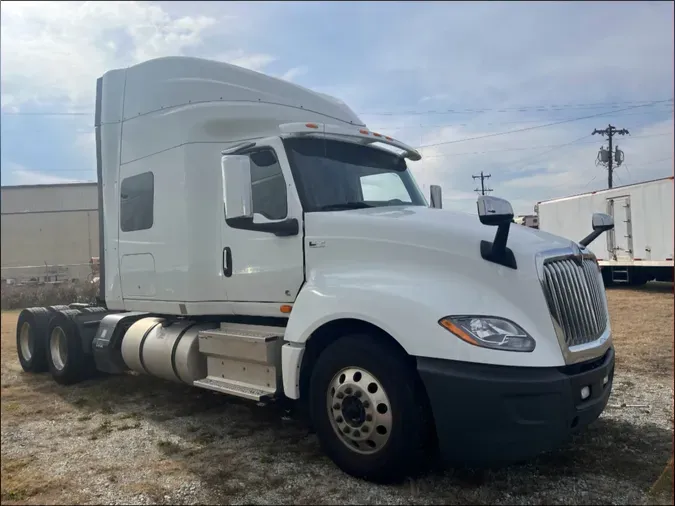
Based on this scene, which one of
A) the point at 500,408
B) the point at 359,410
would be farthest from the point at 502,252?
the point at 359,410

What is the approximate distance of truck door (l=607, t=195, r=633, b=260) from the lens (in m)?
17.0

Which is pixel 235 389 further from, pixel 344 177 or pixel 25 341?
pixel 25 341

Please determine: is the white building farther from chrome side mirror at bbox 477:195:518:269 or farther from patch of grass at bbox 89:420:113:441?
chrome side mirror at bbox 477:195:518:269

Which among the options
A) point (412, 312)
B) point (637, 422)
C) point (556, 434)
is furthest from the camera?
point (637, 422)

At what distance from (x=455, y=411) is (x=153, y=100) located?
4.79 meters

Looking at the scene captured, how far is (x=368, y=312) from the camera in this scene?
12.5 feet

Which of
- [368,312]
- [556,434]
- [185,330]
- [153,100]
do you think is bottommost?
[556,434]

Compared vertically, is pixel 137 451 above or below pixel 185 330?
below

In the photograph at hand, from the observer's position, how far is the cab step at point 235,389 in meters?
4.64

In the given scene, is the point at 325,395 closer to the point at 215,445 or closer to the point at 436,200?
the point at 215,445

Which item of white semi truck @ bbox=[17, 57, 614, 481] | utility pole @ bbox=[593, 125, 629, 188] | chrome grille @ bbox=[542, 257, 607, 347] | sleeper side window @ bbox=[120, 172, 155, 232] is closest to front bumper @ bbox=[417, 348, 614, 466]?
white semi truck @ bbox=[17, 57, 614, 481]

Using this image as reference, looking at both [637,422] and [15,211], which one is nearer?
[637,422]

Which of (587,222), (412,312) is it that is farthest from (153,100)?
(587,222)

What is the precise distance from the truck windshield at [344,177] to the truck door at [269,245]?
4.6 inches
